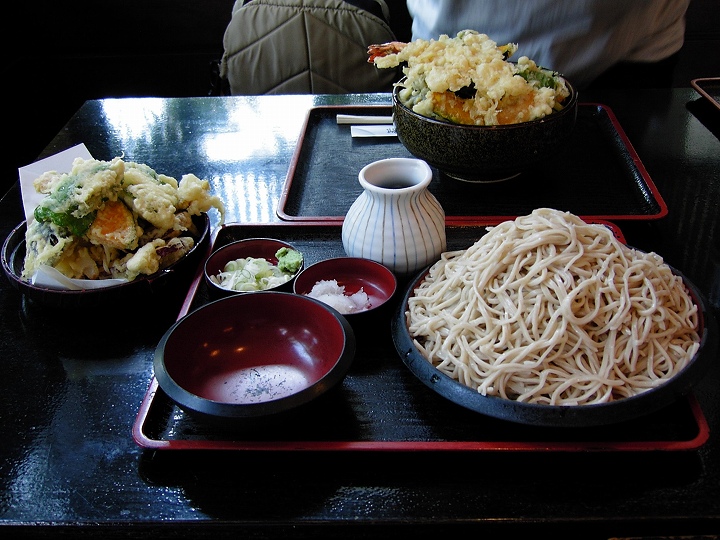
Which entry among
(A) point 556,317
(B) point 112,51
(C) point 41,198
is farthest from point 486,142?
(B) point 112,51

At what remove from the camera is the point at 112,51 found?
170 inches

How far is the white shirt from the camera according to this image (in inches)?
88.0

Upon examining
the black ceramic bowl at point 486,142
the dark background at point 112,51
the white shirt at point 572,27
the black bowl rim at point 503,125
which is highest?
the white shirt at point 572,27

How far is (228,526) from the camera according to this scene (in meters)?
0.95

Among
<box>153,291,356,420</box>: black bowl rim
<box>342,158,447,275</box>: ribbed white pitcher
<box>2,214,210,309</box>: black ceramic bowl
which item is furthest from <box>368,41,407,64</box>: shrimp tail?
<box>153,291,356,420</box>: black bowl rim

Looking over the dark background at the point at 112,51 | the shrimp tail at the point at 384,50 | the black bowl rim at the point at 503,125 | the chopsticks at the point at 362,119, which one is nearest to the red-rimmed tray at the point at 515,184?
the chopsticks at the point at 362,119

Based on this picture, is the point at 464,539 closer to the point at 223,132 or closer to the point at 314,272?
the point at 314,272

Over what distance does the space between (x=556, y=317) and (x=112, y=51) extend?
411 centimetres

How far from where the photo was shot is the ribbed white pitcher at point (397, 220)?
1.40 metres

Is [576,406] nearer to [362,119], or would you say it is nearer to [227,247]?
[227,247]

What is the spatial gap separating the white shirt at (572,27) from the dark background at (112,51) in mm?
1927

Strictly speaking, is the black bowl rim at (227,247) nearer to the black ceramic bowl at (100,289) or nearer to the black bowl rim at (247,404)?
the black ceramic bowl at (100,289)

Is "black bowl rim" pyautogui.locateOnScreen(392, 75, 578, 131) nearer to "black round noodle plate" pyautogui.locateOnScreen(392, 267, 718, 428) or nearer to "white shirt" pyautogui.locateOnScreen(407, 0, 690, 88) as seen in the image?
"white shirt" pyautogui.locateOnScreen(407, 0, 690, 88)

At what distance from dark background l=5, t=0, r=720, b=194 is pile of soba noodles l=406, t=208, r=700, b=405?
10.9 ft
